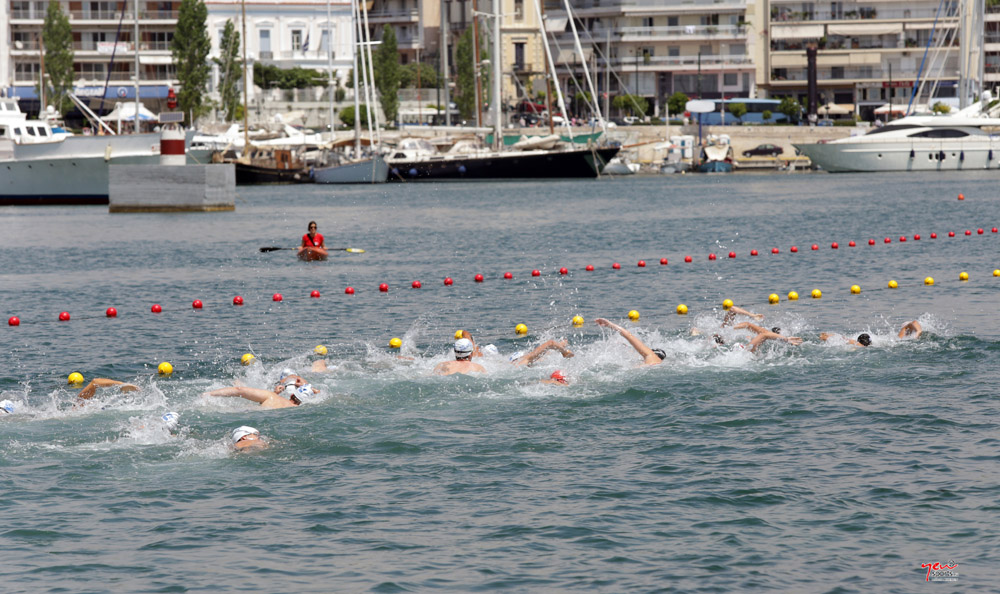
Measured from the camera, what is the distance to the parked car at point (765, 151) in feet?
294

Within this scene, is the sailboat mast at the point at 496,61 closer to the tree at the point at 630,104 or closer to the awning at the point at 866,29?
the tree at the point at 630,104

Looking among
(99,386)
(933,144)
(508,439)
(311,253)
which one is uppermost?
(933,144)

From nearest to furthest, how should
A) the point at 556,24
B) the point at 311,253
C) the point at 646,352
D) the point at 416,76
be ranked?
the point at 646,352, the point at 311,253, the point at 416,76, the point at 556,24

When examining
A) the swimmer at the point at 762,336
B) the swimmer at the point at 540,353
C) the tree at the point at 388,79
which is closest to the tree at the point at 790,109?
the tree at the point at 388,79

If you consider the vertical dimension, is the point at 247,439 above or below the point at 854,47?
below

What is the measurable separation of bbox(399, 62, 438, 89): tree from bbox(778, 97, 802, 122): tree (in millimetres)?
28989

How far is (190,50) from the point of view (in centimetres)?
8556

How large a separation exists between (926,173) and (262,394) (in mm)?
68803

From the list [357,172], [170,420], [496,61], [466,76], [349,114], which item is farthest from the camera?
[466,76]

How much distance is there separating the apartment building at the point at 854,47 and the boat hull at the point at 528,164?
3538 cm

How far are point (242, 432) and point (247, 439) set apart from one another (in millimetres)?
107

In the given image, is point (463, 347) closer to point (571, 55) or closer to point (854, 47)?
point (571, 55)

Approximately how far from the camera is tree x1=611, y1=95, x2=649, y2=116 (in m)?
99.3

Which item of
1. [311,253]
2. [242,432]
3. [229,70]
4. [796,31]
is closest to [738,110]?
[796,31]
